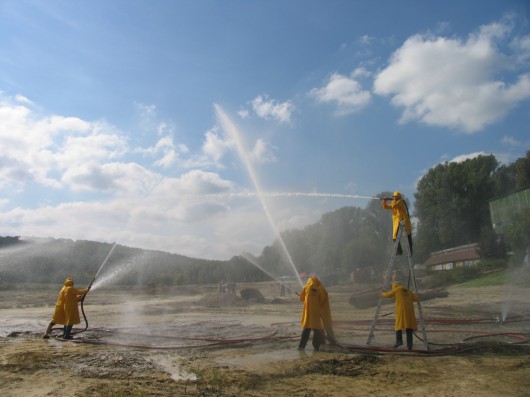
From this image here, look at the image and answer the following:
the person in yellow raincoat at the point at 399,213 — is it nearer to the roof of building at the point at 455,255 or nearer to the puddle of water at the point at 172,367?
the puddle of water at the point at 172,367

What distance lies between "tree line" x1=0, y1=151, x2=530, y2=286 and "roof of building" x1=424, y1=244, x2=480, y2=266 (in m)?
1.72

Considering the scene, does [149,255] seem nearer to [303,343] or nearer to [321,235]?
[321,235]

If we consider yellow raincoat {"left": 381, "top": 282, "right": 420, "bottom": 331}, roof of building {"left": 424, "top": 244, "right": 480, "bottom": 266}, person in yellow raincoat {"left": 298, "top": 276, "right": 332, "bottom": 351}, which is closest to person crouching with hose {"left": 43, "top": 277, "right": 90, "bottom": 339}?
person in yellow raincoat {"left": 298, "top": 276, "right": 332, "bottom": 351}

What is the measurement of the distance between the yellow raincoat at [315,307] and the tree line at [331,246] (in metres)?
40.4

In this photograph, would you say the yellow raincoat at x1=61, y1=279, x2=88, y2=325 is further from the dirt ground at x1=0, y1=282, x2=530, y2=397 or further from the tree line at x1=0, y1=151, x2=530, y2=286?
the tree line at x1=0, y1=151, x2=530, y2=286

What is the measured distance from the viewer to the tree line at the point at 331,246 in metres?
54.6

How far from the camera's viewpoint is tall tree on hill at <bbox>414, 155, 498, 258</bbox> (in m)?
56.2

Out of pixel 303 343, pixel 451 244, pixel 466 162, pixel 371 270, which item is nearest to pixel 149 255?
pixel 371 270

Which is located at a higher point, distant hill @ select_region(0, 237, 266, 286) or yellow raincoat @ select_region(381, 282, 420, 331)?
distant hill @ select_region(0, 237, 266, 286)

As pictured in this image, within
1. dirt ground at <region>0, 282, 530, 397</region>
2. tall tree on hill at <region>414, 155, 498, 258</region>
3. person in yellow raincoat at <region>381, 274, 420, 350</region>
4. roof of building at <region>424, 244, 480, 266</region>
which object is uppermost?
tall tree on hill at <region>414, 155, 498, 258</region>

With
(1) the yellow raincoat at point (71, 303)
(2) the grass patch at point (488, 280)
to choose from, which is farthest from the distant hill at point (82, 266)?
(1) the yellow raincoat at point (71, 303)

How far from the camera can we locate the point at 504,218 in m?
49.1

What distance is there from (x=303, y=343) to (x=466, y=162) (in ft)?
194

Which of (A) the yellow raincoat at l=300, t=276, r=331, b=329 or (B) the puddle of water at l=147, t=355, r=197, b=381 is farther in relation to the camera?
(A) the yellow raincoat at l=300, t=276, r=331, b=329
